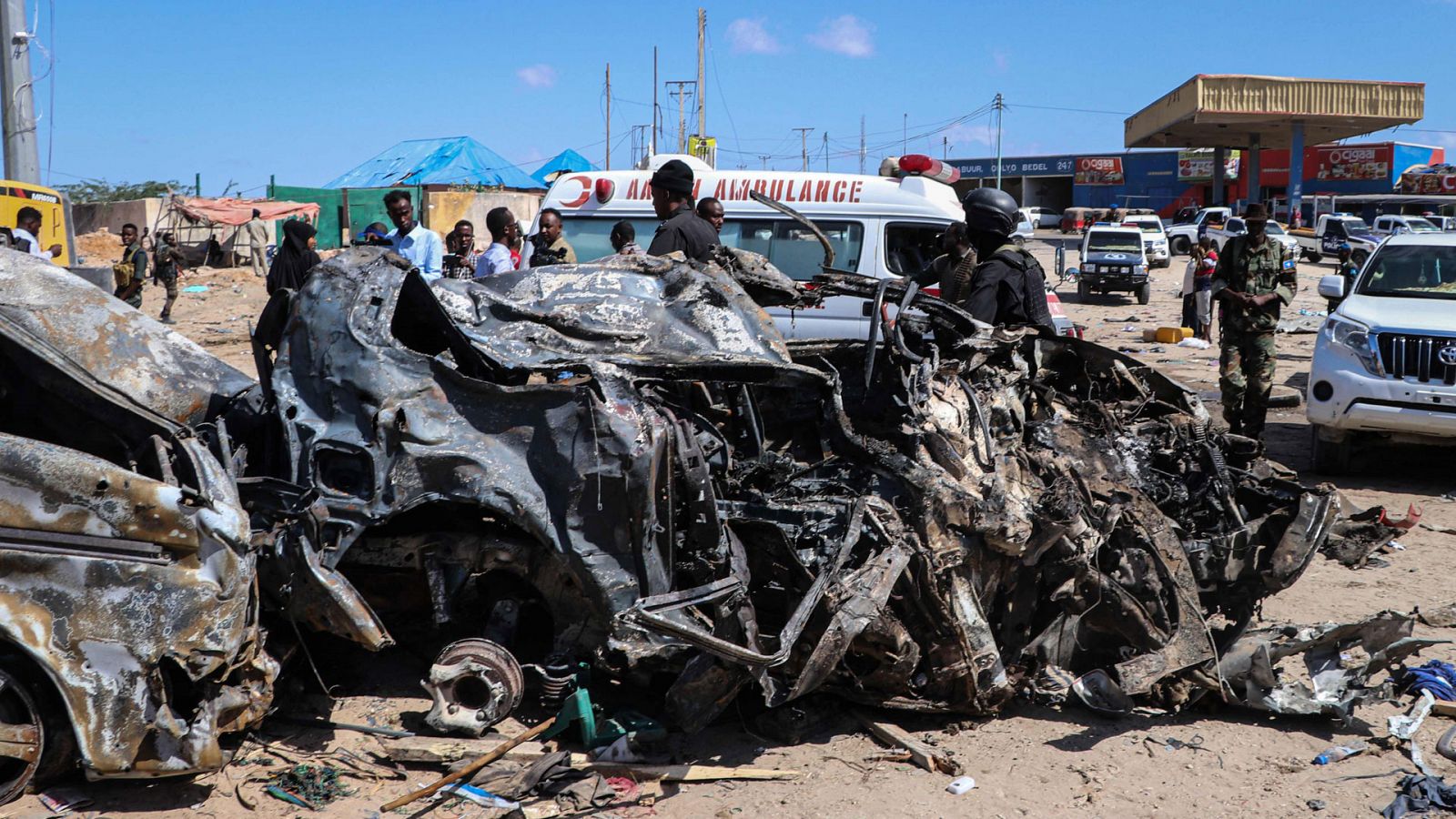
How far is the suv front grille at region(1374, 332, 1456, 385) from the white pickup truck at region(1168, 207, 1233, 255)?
23.6m

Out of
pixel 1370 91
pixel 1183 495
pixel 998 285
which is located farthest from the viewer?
pixel 1370 91

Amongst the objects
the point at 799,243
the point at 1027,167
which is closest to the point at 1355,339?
the point at 799,243

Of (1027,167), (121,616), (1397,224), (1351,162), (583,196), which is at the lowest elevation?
(121,616)

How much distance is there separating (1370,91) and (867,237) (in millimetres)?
35381

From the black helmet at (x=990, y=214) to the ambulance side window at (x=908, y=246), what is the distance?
117 inches

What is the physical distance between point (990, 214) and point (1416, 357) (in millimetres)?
3635

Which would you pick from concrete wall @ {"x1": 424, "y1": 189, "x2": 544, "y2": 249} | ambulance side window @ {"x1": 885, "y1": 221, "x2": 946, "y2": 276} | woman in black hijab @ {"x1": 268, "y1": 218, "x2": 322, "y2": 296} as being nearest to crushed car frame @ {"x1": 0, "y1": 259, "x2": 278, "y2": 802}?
woman in black hijab @ {"x1": 268, "y1": 218, "x2": 322, "y2": 296}

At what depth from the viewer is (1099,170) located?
2389 inches

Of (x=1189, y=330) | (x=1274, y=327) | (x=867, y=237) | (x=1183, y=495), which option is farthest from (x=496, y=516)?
(x=1189, y=330)

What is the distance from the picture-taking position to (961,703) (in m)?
4.18

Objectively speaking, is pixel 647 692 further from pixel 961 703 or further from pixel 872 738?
pixel 961 703

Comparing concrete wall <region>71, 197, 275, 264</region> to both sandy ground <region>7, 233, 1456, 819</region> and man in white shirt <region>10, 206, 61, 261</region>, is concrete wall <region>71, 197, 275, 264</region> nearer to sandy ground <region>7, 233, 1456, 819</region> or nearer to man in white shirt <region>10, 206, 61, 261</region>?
man in white shirt <region>10, 206, 61, 261</region>

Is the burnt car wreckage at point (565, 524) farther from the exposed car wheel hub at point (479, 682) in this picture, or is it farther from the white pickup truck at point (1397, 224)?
the white pickup truck at point (1397, 224)

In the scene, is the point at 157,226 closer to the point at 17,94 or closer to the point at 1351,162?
the point at 17,94
